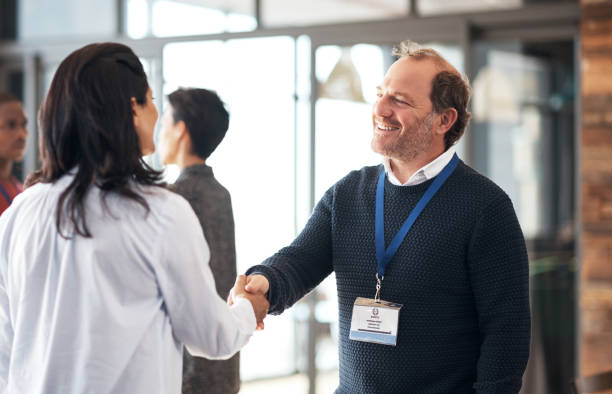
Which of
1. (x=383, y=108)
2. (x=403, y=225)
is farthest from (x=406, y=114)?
(x=403, y=225)

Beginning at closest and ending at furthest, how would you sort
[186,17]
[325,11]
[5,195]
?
[5,195], [325,11], [186,17]

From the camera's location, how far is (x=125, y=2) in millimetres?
5473

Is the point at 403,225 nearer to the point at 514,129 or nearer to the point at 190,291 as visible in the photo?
the point at 190,291

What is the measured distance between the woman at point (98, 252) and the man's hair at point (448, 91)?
33.0 inches

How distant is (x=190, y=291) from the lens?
62.7 inches

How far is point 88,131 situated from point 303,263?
829 millimetres

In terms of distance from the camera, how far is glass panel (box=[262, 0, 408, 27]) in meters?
4.71

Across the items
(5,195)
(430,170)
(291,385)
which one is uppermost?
(430,170)

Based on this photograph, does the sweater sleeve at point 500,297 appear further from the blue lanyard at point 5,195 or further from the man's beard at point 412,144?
the blue lanyard at point 5,195

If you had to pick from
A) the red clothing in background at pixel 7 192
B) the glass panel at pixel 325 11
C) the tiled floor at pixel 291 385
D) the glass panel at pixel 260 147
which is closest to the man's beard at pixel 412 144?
the red clothing in background at pixel 7 192

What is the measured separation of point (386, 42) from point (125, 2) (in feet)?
6.35

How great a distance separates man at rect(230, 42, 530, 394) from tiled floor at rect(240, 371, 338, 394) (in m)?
2.80

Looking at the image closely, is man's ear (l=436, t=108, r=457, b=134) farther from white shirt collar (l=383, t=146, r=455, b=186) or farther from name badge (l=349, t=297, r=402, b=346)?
name badge (l=349, t=297, r=402, b=346)

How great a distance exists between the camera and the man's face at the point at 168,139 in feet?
9.58
